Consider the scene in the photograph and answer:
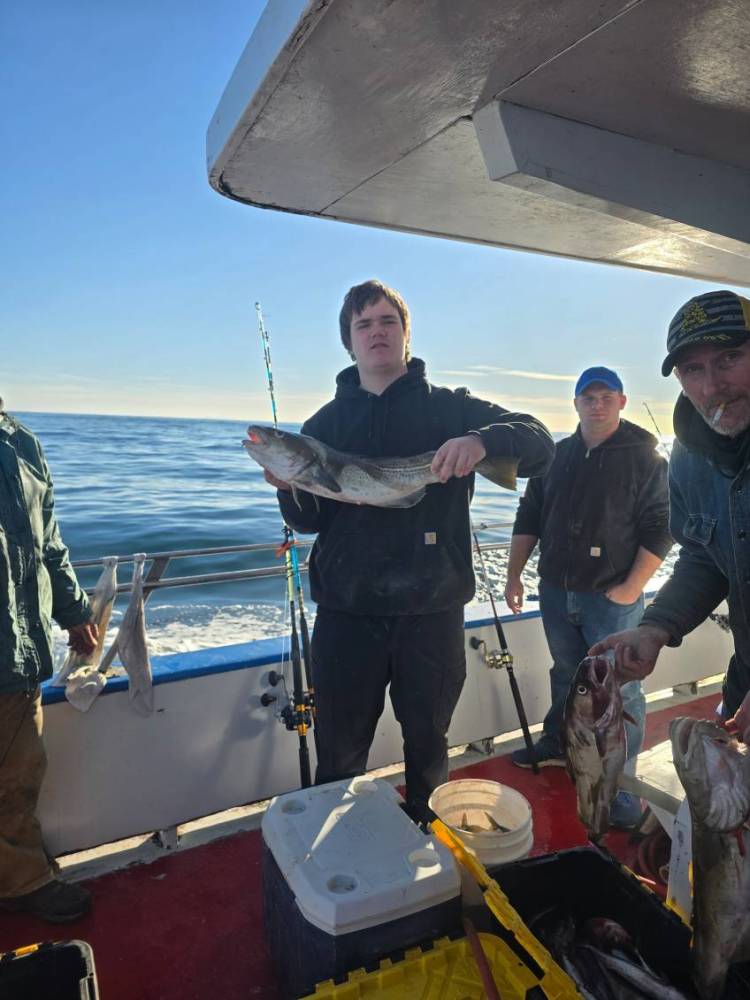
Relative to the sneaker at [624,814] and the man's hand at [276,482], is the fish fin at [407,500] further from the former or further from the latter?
the sneaker at [624,814]

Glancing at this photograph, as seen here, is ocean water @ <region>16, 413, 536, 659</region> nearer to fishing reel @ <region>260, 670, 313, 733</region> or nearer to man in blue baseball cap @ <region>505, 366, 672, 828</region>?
man in blue baseball cap @ <region>505, 366, 672, 828</region>

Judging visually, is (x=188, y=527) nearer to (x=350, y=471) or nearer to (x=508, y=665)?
(x=508, y=665)

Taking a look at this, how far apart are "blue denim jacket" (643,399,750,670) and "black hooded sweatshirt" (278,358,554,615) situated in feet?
1.67

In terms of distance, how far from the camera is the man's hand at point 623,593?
3285 mm

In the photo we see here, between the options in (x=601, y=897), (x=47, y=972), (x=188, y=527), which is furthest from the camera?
(x=188, y=527)

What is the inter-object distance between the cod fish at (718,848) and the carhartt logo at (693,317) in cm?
113

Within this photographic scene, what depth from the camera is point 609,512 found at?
11.0 ft

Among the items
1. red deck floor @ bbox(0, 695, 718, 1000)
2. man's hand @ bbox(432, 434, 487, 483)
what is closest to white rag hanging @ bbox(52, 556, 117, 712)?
red deck floor @ bbox(0, 695, 718, 1000)

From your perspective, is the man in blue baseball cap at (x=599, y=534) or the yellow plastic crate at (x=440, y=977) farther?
the man in blue baseball cap at (x=599, y=534)

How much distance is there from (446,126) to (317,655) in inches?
73.4

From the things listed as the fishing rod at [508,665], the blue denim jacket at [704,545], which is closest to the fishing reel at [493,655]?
the fishing rod at [508,665]

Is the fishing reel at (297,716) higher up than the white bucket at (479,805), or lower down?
higher up

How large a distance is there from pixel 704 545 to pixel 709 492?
0.19 metres

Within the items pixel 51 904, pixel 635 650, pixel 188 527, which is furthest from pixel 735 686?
pixel 188 527
